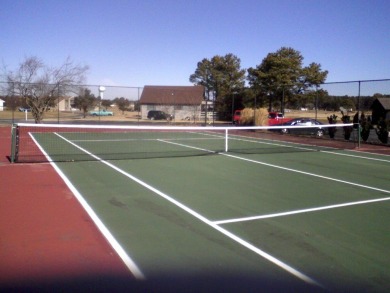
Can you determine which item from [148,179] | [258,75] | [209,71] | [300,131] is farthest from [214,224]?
[209,71]

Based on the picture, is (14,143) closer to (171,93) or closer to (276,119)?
(276,119)

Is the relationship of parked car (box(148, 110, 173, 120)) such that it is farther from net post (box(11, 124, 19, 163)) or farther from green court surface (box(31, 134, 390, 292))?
green court surface (box(31, 134, 390, 292))

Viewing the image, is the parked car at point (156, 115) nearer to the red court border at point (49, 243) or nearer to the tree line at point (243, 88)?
the tree line at point (243, 88)

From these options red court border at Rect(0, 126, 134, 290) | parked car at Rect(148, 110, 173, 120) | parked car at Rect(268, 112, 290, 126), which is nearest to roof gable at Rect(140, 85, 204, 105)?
parked car at Rect(148, 110, 173, 120)

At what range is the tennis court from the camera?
419cm

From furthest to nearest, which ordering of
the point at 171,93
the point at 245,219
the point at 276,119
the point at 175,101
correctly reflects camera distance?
the point at 171,93 → the point at 175,101 → the point at 276,119 → the point at 245,219

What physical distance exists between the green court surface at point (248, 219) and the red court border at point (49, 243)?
0.30m

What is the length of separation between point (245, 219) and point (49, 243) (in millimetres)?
2924

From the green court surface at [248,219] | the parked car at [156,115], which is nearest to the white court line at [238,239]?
the green court surface at [248,219]

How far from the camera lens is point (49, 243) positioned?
4.91 metres

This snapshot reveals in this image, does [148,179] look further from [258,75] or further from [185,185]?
[258,75]

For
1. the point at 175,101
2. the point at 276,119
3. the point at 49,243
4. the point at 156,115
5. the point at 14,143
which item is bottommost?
the point at 49,243

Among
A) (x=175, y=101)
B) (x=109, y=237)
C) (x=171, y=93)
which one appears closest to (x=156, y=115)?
(x=175, y=101)

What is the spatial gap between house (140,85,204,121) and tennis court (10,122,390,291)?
92.6 feet
